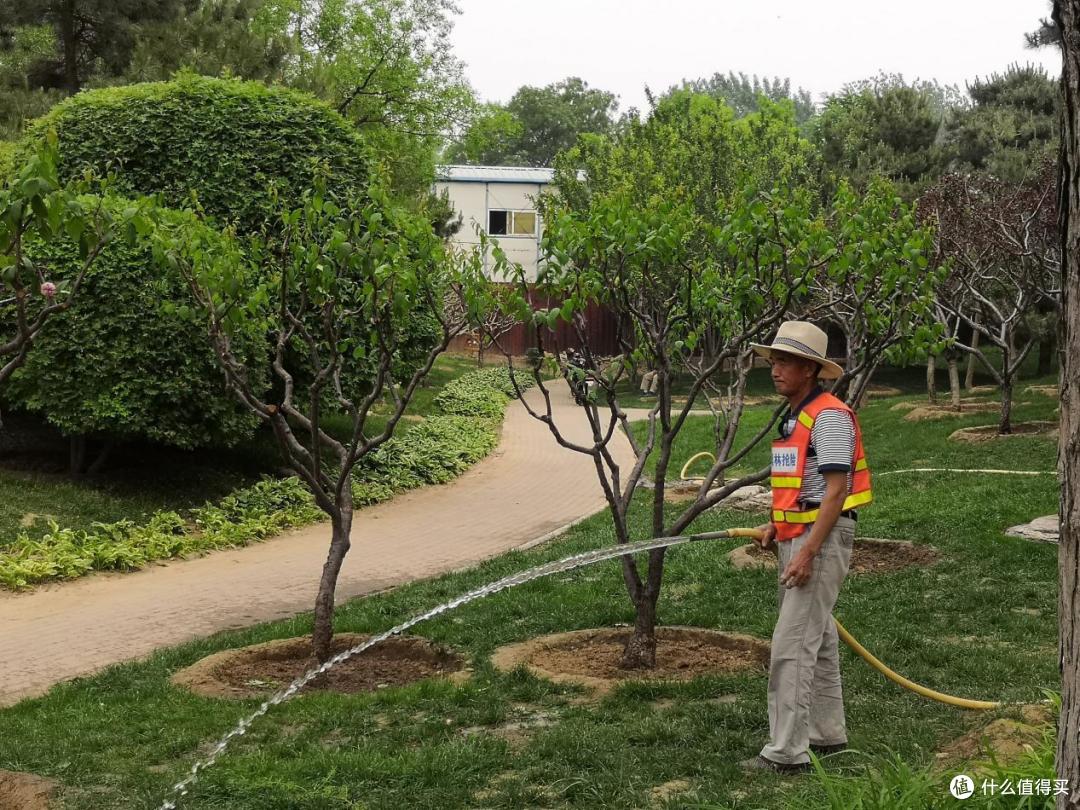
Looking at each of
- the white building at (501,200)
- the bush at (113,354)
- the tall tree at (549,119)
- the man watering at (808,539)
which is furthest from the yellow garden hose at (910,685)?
the tall tree at (549,119)

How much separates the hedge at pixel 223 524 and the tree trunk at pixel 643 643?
18.8 feet

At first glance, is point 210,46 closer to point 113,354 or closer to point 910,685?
point 113,354

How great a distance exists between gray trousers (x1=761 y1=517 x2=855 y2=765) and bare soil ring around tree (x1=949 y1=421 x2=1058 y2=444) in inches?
464

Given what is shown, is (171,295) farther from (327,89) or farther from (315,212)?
(327,89)

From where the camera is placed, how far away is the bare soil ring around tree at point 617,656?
20.9 ft

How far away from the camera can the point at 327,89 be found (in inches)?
894

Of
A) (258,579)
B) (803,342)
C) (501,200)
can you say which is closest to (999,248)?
(258,579)

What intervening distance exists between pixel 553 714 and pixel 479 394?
68.5 feet

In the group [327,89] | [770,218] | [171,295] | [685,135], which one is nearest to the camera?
[770,218]

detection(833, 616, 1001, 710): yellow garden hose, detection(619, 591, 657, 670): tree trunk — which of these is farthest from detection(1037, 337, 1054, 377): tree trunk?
detection(833, 616, 1001, 710): yellow garden hose

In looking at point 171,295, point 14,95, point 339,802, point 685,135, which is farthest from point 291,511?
point 685,135

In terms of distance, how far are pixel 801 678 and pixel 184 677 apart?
3686 mm

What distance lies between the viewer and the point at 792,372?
501cm

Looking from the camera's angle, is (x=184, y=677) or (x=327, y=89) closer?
(x=184, y=677)
